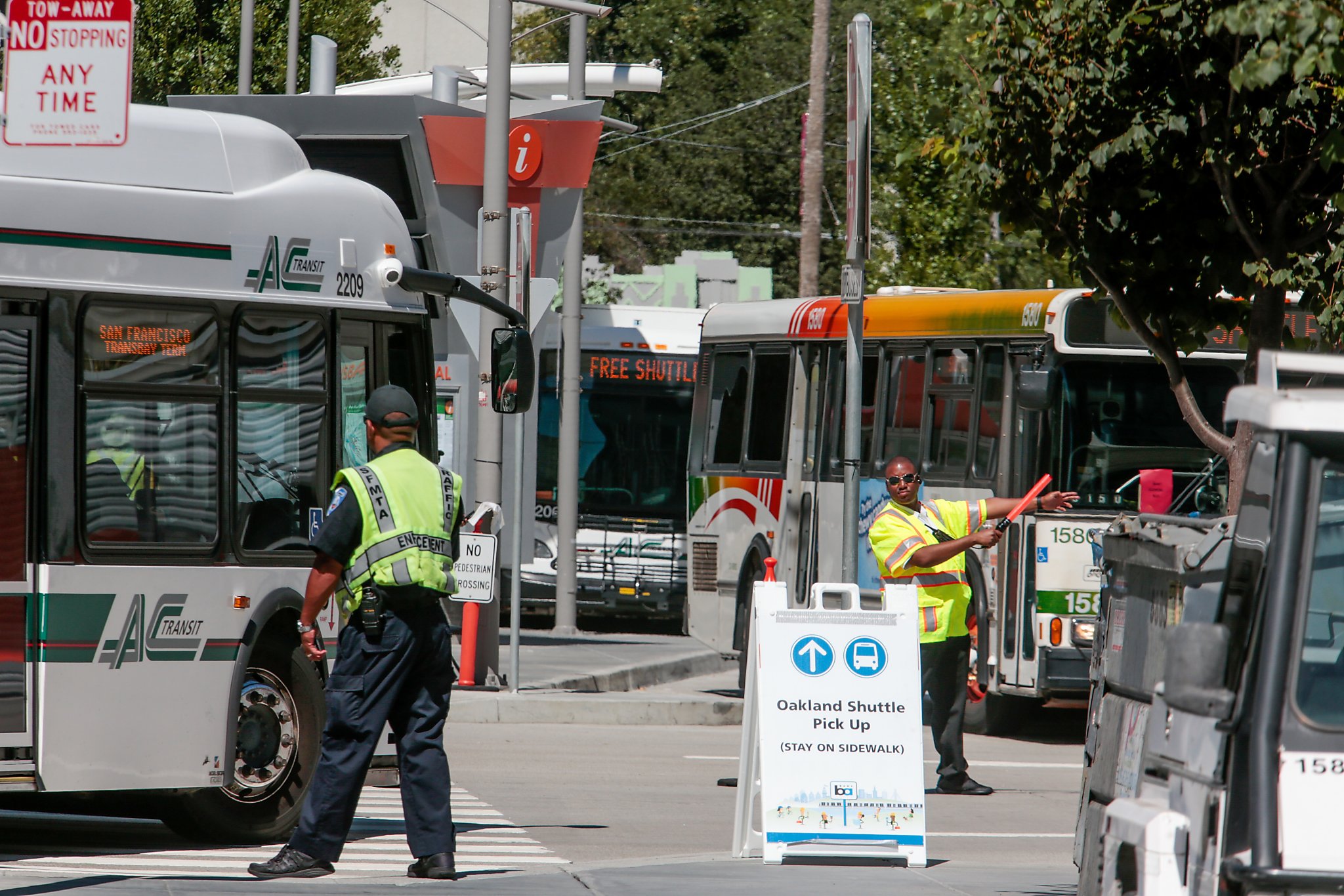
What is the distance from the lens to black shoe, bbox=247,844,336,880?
7.66 metres

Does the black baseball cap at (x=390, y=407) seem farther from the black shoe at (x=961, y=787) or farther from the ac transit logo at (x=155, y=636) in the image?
the black shoe at (x=961, y=787)

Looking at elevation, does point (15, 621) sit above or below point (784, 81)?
below

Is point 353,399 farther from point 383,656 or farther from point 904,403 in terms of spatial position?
point 904,403

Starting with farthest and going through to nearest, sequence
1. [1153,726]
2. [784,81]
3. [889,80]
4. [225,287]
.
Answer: [784,81] < [889,80] < [225,287] < [1153,726]

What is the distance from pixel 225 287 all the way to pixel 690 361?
15.2 m

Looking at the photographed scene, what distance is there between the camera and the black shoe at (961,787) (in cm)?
1131

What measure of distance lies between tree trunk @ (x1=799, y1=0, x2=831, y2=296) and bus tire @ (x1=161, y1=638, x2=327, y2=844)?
45.8 ft

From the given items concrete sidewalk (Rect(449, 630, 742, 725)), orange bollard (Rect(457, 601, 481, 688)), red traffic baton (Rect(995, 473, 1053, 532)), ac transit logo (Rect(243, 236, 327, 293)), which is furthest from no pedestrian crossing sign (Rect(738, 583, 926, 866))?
orange bollard (Rect(457, 601, 481, 688))

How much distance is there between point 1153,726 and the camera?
16.7 feet

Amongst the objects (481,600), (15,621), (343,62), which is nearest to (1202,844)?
(15,621)


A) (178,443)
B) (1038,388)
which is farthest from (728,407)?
(178,443)

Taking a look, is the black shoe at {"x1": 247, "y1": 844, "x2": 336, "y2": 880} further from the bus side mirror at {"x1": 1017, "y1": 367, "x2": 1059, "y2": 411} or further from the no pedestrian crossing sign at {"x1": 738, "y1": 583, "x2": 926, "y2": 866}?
the bus side mirror at {"x1": 1017, "y1": 367, "x2": 1059, "y2": 411}

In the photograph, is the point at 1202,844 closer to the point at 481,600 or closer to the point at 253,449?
the point at 253,449

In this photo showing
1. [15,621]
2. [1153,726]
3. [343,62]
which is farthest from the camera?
[343,62]
